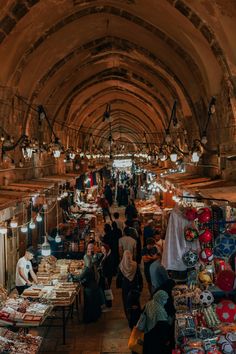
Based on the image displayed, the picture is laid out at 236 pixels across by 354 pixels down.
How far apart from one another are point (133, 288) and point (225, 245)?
2970 mm

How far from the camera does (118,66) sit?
17609mm

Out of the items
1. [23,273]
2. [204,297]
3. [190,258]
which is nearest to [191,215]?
[190,258]

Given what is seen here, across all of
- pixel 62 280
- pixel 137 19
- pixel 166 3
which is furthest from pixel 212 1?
pixel 62 280

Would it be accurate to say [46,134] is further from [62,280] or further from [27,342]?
[27,342]

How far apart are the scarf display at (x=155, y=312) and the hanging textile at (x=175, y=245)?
129 centimetres

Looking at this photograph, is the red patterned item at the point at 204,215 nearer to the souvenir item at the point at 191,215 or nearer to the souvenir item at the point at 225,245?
the souvenir item at the point at 191,215

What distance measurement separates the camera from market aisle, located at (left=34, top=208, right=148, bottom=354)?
838 cm

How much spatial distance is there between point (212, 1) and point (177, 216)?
Answer: 3647mm

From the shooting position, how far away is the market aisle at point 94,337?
838cm

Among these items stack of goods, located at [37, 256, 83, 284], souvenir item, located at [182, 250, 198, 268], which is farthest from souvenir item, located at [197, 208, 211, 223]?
stack of goods, located at [37, 256, 83, 284]

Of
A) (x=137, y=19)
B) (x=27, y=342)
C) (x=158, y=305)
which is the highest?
(x=137, y=19)

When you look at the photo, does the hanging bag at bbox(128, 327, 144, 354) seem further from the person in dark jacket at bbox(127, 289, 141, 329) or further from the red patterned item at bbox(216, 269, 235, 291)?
the red patterned item at bbox(216, 269, 235, 291)

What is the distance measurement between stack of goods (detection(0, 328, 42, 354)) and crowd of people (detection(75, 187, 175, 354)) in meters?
1.50

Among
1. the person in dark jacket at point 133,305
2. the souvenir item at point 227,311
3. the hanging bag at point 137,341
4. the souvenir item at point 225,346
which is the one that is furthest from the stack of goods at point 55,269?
the souvenir item at point 225,346
